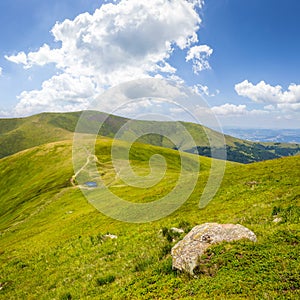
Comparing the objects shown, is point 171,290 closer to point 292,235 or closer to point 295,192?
point 292,235

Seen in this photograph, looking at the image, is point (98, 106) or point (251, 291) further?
point (98, 106)

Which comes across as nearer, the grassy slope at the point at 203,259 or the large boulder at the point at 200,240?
the grassy slope at the point at 203,259

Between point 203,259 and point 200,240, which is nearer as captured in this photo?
point 203,259

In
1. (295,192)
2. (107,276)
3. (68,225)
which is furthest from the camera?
(68,225)

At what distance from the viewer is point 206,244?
12672 millimetres

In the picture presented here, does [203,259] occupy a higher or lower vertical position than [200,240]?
lower

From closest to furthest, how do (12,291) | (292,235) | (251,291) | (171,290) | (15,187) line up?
1. (251,291)
2. (171,290)
3. (292,235)
4. (12,291)
5. (15,187)

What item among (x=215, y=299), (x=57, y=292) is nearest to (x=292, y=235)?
(x=215, y=299)

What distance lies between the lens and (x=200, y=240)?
1298 centimetres

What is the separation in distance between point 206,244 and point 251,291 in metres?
3.54

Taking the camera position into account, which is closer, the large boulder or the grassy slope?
the grassy slope

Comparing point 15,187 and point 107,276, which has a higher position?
point 107,276

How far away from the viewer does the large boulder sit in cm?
1203

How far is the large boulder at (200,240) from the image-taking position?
474 inches
